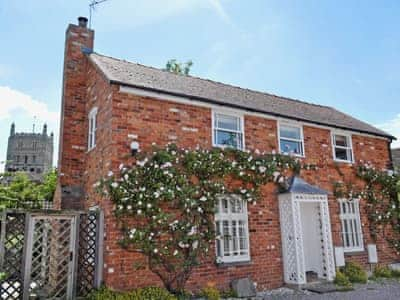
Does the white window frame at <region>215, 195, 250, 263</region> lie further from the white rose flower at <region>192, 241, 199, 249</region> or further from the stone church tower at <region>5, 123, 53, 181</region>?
the stone church tower at <region>5, 123, 53, 181</region>

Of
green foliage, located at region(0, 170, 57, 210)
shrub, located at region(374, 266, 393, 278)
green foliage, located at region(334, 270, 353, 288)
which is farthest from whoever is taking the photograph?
green foliage, located at region(0, 170, 57, 210)

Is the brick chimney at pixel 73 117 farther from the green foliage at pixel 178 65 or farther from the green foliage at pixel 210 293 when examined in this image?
the green foliage at pixel 178 65

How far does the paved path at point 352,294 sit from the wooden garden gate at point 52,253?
4.44m

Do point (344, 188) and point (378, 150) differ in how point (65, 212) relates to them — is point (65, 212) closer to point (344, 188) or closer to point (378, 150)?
point (344, 188)

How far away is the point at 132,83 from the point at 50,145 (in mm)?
74637

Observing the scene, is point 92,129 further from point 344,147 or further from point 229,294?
point 344,147

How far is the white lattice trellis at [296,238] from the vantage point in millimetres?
9398

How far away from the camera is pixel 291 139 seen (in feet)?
37.3

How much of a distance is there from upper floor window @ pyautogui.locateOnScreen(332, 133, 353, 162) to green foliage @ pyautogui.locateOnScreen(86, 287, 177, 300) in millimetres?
8365

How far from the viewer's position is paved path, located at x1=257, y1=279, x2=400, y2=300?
26.6 ft

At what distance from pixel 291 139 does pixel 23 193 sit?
12020 millimetres

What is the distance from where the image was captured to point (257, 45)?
10438mm

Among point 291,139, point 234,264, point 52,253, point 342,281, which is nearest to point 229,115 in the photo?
point 291,139

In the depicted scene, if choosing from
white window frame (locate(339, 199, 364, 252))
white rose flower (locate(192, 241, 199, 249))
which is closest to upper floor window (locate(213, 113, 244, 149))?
white rose flower (locate(192, 241, 199, 249))
